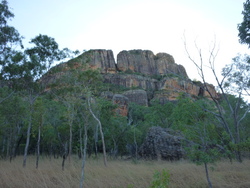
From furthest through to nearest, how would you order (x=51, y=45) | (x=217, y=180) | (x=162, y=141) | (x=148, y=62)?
(x=148, y=62), (x=162, y=141), (x=51, y=45), (x=217, y=180)

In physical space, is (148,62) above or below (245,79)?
above

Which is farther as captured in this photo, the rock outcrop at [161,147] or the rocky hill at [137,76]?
the rocky hill at [137,76]

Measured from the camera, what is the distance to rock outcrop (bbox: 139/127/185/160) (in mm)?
18589

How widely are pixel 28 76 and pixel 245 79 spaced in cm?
1280

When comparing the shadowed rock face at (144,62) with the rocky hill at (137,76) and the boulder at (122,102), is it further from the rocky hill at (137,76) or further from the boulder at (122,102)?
the boulder at (122,102)

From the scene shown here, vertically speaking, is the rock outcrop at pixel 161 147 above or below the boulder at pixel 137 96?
below

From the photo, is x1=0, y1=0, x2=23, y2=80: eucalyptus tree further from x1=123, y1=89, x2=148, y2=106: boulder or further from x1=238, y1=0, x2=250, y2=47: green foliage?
x1=123, y1=89, x2=148, y2=106: boulder

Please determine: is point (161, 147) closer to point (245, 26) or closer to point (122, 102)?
point (245, 26)

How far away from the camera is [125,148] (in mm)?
30328

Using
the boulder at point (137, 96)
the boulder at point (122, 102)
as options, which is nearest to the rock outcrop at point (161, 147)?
the boulder at point (122, 102)

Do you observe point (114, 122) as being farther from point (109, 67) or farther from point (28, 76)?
point (109, 67)

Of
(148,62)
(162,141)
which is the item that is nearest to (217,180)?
(162,141)

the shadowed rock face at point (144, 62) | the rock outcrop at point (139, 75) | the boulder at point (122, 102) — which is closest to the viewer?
the boulder at point (122, 102)

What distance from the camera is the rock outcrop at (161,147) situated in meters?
18.6
